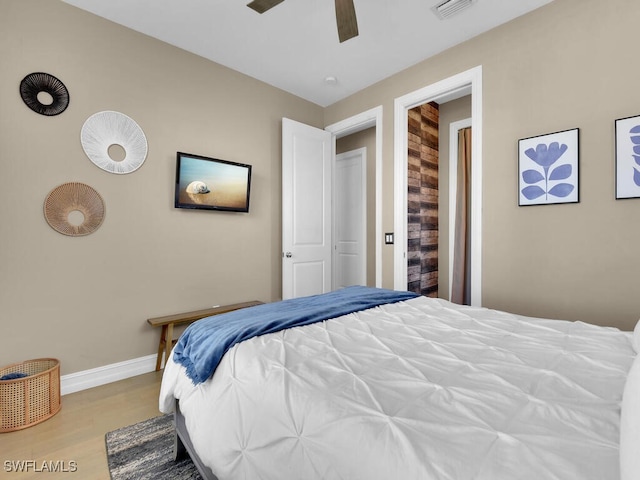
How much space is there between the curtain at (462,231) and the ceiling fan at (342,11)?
242 centimetres

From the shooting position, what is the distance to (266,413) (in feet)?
3.14

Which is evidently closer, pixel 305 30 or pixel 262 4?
pixel 262 4

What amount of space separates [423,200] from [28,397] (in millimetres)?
3837

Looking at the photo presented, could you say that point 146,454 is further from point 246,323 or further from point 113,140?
point 113,140

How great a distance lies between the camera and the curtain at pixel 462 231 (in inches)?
154

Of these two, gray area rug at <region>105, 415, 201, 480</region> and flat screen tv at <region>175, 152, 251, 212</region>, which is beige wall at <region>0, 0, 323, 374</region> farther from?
gray area rug at <region>105, 415, 201, 480</region>

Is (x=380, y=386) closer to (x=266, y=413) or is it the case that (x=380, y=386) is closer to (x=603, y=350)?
(x=266, y=413)

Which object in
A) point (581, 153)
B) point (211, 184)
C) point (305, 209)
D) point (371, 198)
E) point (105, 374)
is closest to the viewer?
point (581, 153)

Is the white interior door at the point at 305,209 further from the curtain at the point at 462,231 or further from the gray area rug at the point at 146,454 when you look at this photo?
the gray area rug at the point at 146,454

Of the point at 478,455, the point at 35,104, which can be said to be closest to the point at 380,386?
the point at 478,455

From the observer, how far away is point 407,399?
0.88 meters

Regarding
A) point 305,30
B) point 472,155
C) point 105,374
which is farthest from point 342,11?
point 105,374

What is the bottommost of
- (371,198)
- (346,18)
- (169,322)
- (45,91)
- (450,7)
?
(169,322)

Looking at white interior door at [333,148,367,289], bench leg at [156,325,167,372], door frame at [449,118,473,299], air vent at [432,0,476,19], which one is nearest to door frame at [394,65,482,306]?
air vent at [432,0,476,19]
